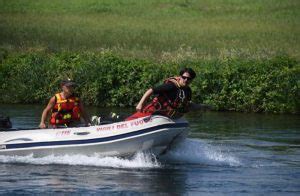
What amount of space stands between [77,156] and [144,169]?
4.48 feet

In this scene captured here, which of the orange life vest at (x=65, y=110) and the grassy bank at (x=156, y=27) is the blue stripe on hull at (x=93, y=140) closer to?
the orange life vest at (x=65, y=110)

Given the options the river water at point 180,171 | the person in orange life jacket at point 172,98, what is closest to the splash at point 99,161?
the river water at point 180,171

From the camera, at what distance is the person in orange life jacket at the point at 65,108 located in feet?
63.4

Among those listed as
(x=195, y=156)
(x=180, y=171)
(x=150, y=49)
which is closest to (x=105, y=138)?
(x=180, y=171)

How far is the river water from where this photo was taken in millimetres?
16797

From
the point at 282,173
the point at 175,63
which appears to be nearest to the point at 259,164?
the point at 282,173

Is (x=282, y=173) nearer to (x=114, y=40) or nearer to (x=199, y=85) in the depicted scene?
(x=199, y=85)

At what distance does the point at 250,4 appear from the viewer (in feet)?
181

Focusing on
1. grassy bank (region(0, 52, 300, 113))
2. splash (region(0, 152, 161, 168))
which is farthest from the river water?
grassy bank (region(0, 52, 300, 113))

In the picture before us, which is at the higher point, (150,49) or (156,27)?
(150,49)

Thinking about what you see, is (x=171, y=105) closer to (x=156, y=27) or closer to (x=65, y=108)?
(x=65, y=108)

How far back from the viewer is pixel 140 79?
30.2 meters

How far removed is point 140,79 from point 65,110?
10.9 m

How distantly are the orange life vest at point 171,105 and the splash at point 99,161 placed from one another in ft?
2.80
